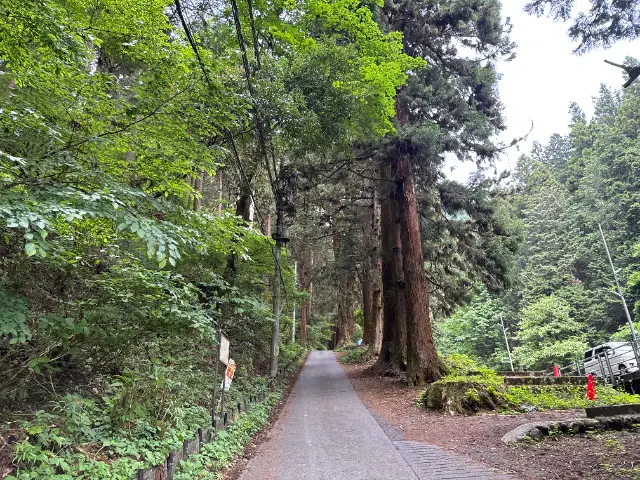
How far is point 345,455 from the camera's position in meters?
5.74

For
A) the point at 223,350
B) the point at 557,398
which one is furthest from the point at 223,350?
the point at 557,398

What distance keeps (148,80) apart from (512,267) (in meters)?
12.9

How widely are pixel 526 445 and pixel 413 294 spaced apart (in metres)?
6.08

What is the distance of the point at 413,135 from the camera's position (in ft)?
36.0

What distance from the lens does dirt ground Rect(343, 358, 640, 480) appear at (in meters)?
4.52

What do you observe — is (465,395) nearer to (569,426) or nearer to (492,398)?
(492,398)

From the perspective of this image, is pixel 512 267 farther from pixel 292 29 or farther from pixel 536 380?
pixel 292 29

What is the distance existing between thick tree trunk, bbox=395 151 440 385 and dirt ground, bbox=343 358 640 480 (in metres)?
2.11

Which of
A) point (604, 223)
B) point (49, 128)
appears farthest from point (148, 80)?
point (604, 223)

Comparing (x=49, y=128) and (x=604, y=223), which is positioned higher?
(x=604, y=223)

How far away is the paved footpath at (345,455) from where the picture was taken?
4.84 metres

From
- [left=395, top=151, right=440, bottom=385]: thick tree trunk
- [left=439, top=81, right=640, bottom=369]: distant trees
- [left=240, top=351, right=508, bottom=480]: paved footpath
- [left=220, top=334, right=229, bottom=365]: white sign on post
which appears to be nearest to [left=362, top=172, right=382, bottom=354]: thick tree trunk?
[left=395, top=151, right=440, bottom=385]: thick tree trunk

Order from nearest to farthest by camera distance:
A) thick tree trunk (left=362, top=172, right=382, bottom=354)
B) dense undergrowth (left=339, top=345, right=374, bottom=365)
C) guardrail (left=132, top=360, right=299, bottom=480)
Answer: guardrail (left=132, top=360, right=299, bottom=480)
thick tree trunk (left=362, top=172, right=382, bottom=354)
dense undergrowth (left=339, top=345, right=374, bottom=365)

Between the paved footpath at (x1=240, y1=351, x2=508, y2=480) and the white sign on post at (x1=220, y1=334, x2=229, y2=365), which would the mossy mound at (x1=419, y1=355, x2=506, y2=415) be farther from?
the white sign on post at (x1=220, y1=334, x2=229, y2=365)
